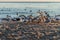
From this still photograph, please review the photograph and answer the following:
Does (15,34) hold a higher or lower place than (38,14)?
lower

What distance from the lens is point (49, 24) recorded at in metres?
1.15

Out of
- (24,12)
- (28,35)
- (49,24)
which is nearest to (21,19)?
(24,12)

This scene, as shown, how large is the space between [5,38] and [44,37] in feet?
1.42

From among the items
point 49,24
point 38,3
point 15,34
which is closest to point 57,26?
point 49,24

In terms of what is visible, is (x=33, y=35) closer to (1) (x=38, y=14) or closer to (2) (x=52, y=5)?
(1) (x=38, y=14)

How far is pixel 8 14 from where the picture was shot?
3.77 feet

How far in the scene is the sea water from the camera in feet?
3.76

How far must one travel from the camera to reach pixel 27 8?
1157 mm

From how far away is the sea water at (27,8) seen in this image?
1.15m

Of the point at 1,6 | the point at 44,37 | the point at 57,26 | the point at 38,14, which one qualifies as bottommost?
the point at 44,37

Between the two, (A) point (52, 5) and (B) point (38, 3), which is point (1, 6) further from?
(A) point (52, 5)

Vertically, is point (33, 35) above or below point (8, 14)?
below

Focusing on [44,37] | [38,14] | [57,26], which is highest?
[38,14]

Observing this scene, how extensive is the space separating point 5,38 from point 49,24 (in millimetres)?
519
